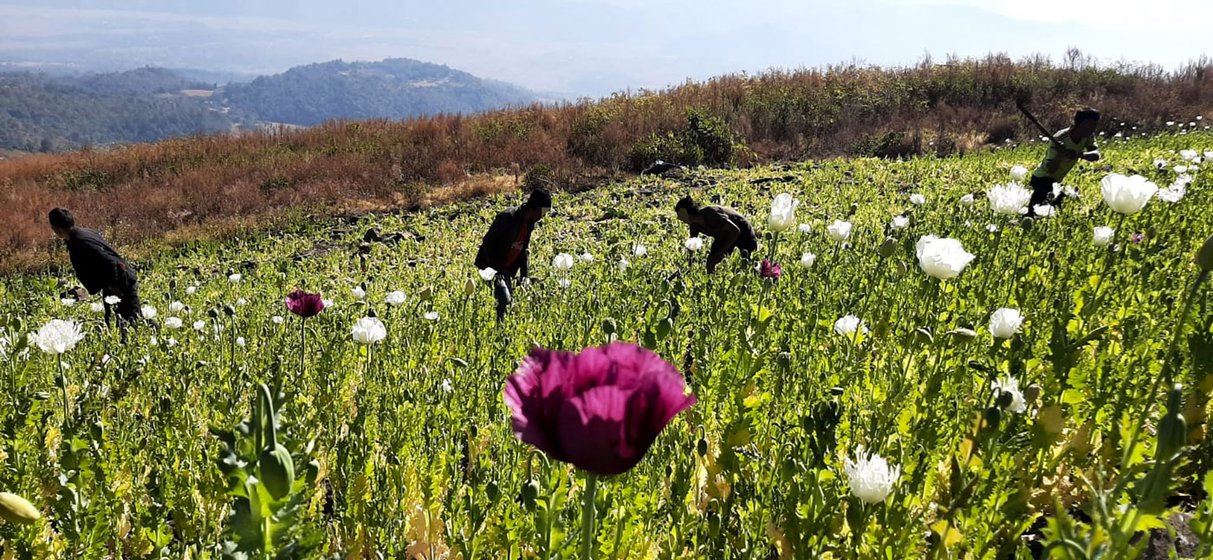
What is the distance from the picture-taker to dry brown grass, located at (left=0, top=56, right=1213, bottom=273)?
1681cm

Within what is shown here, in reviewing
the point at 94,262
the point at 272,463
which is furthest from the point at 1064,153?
the point at 94,262

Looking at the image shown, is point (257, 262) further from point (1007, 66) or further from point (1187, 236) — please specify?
point (1007, 66)

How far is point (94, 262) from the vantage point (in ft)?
→ 19.6

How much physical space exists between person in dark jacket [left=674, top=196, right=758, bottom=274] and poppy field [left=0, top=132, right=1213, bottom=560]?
43 cm

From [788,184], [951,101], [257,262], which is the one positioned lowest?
[257,262]

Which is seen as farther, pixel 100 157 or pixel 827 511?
pixel 100 157

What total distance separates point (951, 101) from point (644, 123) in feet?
32.9

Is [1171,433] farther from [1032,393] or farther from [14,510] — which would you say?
[14,510]

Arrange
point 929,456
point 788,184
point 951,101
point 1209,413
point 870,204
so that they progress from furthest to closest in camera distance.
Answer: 1. point 951,101
2. point 788,184
3. point 870,204
4. point 1209,413
5. point 929,456

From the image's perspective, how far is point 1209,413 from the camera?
2.31 meters

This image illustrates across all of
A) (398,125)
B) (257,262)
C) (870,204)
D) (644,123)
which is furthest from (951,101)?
(257,262)

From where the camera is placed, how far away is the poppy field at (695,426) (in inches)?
50.1

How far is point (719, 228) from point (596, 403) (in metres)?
4.88

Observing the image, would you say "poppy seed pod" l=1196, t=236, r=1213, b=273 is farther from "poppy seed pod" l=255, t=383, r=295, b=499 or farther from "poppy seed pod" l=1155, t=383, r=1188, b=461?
"poppy seed pod" l=255, t=383, r=295, b=499
